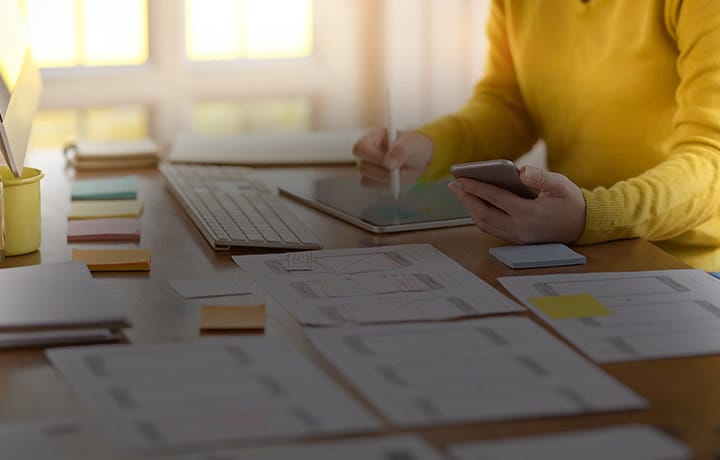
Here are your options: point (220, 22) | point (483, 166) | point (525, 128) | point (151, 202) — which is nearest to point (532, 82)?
point (525, 128)

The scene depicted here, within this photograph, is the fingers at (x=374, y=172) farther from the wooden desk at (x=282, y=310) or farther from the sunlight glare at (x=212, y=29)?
the sunlight glare at (x=212, y=29)

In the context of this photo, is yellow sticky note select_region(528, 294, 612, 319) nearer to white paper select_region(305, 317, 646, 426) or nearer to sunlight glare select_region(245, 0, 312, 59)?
white paper select_region(305, 317, 646, 426)

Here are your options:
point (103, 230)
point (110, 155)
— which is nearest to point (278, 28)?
point (110, 155)

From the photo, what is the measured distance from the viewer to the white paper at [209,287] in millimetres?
1156

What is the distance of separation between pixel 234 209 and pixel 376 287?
41 cm

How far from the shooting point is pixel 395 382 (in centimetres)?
92

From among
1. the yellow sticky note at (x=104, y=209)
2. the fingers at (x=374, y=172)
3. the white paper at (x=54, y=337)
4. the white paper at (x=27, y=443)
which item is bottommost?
the white paper at (x=27, y=443)

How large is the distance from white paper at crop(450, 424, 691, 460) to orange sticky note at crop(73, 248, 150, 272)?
0.57 metres

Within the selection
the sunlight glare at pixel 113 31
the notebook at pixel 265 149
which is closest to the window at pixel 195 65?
the sunlight glare at pixel 113 31

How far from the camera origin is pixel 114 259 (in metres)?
1.27

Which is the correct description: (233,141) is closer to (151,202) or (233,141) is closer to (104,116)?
(151,202)

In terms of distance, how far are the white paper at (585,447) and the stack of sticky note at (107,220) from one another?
1.92ft

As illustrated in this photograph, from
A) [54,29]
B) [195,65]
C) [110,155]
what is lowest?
[110,155]

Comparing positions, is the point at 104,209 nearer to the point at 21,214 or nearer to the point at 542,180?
the point at 21,214
